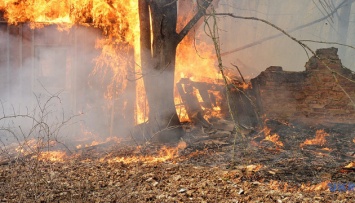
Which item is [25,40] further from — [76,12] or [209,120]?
[209,120]

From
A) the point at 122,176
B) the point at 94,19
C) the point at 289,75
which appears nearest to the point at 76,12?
the point at 94,19

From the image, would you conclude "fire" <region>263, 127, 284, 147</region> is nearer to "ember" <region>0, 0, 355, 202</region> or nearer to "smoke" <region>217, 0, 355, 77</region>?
"ember" <region>0, 0, 355, 202</region>

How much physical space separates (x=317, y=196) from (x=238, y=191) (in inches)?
46.7

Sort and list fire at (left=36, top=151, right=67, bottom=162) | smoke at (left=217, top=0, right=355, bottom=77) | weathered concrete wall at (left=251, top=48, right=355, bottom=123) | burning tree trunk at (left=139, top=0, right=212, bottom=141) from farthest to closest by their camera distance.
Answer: smoke at (left=217, top=0, right=355, bottom=77) < weathered concrete wall at (left=251, top=48, right=355, bottom=123) < burning tree trunk at (left=139, top=0, right=212, bottom=141) < fire at (left=36, top=151, right=67, bottom=162)

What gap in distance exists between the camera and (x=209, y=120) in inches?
424

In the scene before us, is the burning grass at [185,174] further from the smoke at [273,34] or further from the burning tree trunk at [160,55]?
the smoke at [273,34]

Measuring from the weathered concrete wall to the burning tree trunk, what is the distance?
12.0 feet

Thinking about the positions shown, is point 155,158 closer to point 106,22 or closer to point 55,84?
point 55,84

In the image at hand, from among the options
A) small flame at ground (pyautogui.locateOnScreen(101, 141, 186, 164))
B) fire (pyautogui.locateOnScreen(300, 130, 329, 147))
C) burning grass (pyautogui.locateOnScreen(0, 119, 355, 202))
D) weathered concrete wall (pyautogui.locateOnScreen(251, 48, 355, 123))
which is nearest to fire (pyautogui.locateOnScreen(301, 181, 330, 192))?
burning grass (pyautogui.locateOnScreen(0, 119, 355, 202))

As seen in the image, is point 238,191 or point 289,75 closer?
point 238,191

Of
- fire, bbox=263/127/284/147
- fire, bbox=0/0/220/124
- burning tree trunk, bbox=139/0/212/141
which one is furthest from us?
fire, bbox=0/0/220/124

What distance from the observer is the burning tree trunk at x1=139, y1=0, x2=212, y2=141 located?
8594 mm

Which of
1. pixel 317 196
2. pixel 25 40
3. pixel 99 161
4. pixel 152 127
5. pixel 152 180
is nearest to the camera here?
pixel 317 196

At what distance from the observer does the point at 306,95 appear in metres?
11.6
